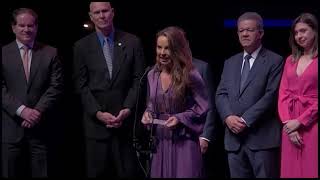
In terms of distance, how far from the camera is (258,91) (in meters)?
3.98

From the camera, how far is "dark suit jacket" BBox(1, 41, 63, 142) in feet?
→ 13.7

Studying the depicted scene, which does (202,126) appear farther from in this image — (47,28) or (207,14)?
(47,28)

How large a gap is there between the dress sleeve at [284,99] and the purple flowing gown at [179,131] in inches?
20.5

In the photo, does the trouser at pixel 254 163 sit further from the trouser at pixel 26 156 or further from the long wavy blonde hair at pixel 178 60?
the trouser at pixel 26 156

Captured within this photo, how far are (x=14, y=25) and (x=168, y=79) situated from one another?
1.29 meters

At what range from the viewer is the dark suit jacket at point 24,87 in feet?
13.7

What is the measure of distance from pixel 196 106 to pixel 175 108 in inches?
6.1

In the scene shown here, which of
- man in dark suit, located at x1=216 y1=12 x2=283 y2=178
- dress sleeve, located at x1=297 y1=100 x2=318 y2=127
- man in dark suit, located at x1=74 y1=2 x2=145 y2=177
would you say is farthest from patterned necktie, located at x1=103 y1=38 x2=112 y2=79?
dress sleeve, located at x1=297 y1=100 x2=318 y2=127

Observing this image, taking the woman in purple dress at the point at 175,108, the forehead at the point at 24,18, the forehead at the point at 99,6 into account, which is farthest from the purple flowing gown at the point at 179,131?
the forehead at the point at 24,18

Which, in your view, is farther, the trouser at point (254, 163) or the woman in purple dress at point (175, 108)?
the trouser at point (254, 163)

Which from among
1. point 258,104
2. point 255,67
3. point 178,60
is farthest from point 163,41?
point 258,104

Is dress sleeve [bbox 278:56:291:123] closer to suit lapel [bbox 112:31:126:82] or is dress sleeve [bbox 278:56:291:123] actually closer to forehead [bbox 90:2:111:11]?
suit lapel [bbox 112:31:126:82]

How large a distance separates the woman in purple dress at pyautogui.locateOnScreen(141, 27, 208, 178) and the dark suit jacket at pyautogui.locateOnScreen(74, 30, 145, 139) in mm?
362

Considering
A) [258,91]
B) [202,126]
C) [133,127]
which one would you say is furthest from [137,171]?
[258,91]
